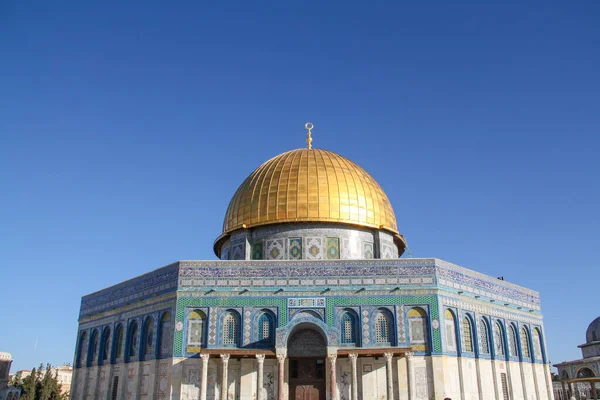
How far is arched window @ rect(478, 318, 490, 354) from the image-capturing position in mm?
22453

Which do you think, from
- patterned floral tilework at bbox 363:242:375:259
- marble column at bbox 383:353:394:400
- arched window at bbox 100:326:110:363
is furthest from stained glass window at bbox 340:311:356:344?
arched window at bbox 100:326:110:363

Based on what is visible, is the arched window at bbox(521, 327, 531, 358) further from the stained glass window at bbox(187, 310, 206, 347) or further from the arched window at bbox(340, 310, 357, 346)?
the stained glass window at bbox(187, 310, 206, 347)

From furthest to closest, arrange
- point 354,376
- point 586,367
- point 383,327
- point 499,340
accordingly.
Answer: point 586,367 → point 499,340 → point 383,327 → point 354,376

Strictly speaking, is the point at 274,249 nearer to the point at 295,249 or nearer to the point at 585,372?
the point at 295,249

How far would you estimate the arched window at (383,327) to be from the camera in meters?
20.7

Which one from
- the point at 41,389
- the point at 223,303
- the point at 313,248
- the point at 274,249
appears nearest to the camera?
the point at 223,303

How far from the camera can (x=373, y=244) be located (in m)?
25.4

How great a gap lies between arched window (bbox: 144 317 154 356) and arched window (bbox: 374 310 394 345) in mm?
8695

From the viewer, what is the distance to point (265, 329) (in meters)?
20.9

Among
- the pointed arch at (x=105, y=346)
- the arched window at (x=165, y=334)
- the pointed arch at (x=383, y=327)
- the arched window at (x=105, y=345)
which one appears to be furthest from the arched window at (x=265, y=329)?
the arched window at (x=105, y=345)

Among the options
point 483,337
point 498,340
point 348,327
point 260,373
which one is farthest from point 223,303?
point 498,340

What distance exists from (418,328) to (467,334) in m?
2.61

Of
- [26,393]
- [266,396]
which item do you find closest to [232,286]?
[266,396]

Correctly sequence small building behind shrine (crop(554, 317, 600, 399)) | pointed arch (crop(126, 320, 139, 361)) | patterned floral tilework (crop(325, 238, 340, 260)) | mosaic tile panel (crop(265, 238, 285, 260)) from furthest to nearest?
small building behind shrine (crop(554, 317, 600, 399)) < mosaic tile panel (crop(265, 238, 285, 260)) < patterned floral tilework (crop(325, 238, 340, 260)) < pointed arch (crop(126, 320, 139, 361))
